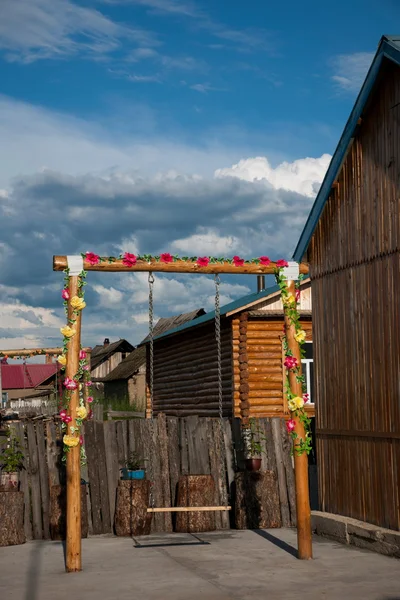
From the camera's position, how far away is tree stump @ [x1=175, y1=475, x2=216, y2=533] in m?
13.4

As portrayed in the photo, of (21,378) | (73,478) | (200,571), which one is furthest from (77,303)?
(21,378)

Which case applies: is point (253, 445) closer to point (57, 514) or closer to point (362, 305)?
point (57, 514)

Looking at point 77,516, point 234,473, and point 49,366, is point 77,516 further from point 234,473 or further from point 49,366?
point 49,366

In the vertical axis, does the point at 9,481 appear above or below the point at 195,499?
above

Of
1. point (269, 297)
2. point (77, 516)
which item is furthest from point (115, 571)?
point (269, 297)

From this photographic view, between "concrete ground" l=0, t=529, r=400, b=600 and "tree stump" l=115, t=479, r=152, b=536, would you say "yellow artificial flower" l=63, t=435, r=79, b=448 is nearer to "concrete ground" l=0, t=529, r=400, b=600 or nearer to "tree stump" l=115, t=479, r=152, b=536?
"concrete ground" l=0, t=529, r=400, b=600

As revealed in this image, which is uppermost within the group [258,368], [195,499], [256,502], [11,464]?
[258,368]

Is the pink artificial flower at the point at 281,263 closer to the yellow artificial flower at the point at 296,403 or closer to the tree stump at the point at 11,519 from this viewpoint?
the yellow artificial flower at the point at 296,403

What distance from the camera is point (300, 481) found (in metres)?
11.0

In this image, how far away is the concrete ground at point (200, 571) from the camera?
28.4 ft

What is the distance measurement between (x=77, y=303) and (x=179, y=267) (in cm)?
157

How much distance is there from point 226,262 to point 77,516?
12.5 ft

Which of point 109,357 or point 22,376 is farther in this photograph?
point 22,376

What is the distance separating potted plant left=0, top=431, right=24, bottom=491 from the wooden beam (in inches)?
149
